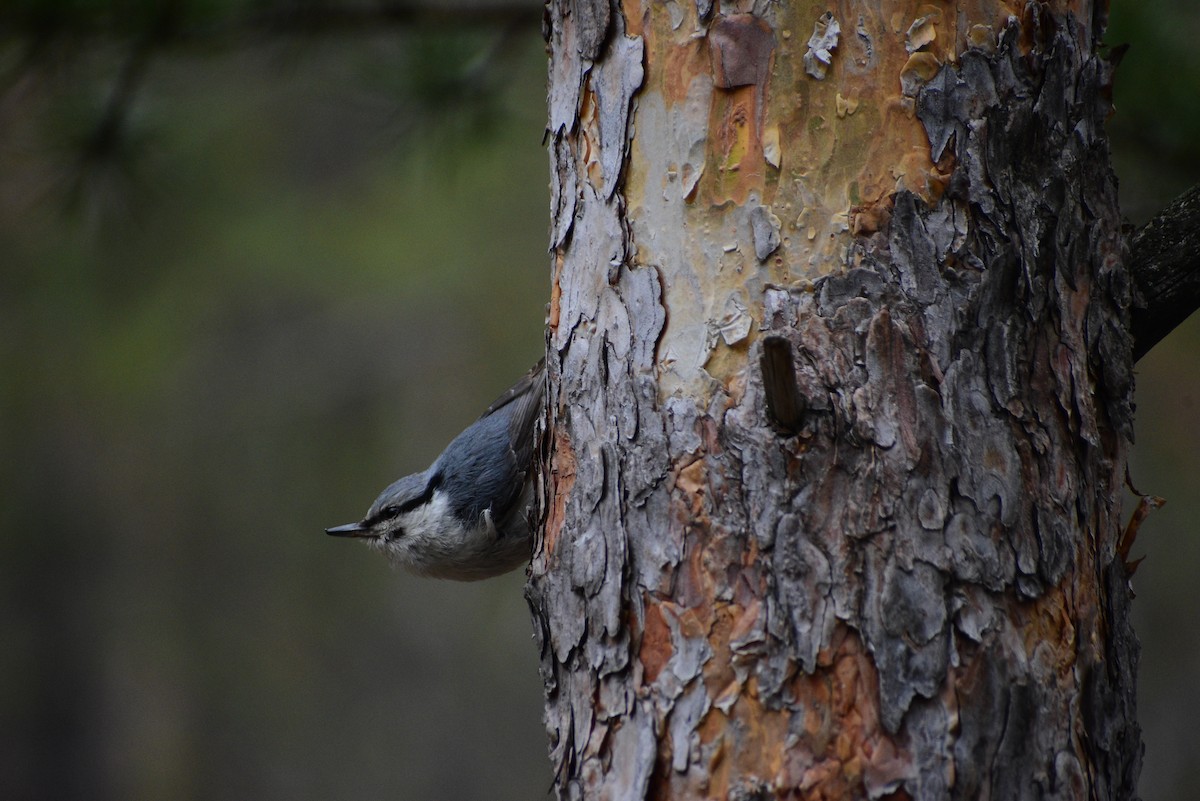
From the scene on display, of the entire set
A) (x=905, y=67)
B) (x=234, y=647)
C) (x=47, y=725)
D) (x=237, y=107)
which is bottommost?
(x=47, y=725)

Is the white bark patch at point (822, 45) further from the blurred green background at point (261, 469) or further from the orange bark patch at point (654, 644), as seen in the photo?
the blurred green background at point (261, 469)

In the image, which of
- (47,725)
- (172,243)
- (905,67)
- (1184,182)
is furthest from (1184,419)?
(47,725)

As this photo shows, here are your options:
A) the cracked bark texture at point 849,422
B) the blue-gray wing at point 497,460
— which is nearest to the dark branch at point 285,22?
the blue-gray wing at point 497,460

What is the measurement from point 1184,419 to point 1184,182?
1.88m

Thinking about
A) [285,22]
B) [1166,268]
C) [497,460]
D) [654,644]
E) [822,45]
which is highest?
[285,22]

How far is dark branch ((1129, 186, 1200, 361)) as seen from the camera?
60.0 inches

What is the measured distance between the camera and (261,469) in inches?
261

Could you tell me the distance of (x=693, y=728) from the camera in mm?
1318

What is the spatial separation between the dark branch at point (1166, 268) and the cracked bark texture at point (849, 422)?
8cm

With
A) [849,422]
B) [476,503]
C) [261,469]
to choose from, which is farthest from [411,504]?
[261,469]

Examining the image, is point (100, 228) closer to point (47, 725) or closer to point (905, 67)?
point (905, 67)

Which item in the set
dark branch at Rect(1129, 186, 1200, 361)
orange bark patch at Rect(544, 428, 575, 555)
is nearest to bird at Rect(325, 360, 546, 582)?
orange bark patch at Rect(544, 428, 575, 555)

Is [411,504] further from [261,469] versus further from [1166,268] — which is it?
[261,469]

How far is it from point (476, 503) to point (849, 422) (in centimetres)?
137
